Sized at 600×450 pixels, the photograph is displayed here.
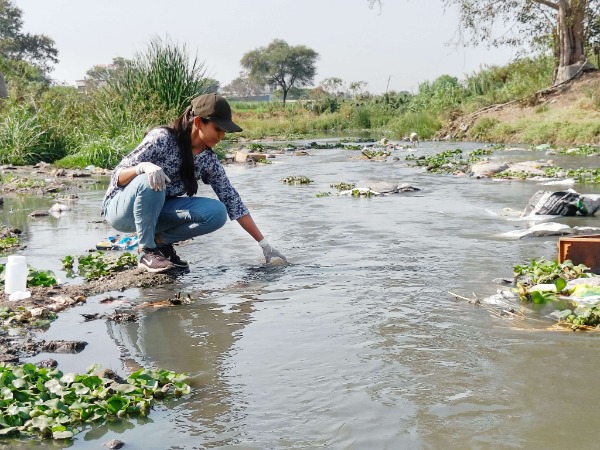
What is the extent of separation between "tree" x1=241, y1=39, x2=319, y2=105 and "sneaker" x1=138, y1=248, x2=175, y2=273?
3188 inches

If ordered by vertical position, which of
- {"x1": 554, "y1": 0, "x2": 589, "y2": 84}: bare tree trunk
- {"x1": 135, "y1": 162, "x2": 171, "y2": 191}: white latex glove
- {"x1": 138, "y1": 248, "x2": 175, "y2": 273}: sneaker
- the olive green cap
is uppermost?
{"x1": 554, "y1": 0, "x2": 589, "y2": 84}: bare tree trunk

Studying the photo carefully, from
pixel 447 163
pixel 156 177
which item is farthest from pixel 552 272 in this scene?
pixel 447 163

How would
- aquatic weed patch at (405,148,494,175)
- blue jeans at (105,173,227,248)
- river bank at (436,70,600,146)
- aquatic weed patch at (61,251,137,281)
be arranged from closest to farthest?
blue jeans at (105,173,227,248), aquatic weed patch at (61,251,137,281), aquatic weed patch at (405,148,494,175), river bank at (436,70,600,146)

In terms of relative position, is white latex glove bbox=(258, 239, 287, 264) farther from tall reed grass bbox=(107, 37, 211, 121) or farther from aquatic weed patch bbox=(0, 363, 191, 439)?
tall reed grass bbox=(107, 37, 211, 121)

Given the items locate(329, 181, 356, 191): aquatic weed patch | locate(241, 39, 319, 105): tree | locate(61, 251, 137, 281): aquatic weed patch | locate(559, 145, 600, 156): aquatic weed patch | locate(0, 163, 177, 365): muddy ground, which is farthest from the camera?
locate(241, 39, 319, 105): tree

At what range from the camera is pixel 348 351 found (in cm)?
354

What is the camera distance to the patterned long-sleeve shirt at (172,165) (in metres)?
5.19

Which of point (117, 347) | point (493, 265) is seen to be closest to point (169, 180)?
point (117, 347)

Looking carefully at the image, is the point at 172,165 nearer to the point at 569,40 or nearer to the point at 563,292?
the point at 563,292

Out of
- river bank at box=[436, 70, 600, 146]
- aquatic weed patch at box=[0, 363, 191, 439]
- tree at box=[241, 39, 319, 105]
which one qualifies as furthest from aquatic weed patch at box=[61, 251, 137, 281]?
tree at box=[241, 39, 319, 105]

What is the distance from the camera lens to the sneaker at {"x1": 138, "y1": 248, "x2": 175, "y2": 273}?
5180 millimetres

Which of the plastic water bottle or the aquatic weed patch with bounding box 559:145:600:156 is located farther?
the aquatic weed patch with bounding box 559:145:600:156

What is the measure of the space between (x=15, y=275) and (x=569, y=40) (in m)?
25.8

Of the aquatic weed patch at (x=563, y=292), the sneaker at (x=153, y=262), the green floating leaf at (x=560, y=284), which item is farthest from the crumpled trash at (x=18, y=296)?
the green floating leaf at (x=560, y=284)
